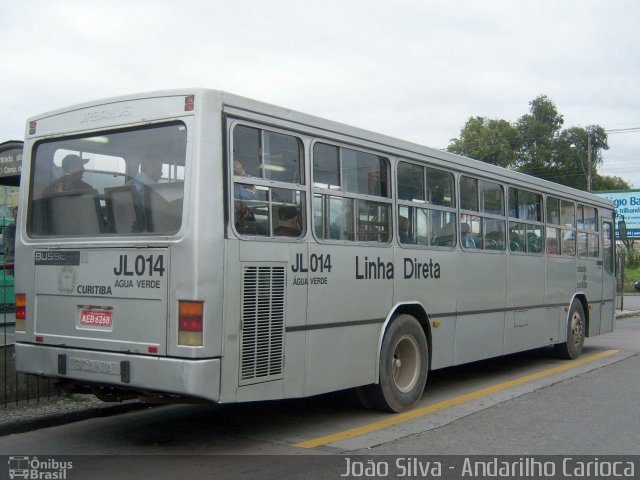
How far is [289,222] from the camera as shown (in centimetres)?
666

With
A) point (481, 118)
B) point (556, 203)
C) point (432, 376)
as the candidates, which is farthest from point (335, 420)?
point (481, 118)

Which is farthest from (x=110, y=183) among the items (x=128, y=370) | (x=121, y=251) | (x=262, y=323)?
(x=262, y=323)

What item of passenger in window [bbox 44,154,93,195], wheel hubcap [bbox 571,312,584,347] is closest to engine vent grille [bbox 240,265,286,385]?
passenger in window [bbox 44,154,93,195]

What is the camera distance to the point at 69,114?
22.6 feet


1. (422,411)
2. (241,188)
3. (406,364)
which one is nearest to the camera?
(241,188)

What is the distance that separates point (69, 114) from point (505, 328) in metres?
6.48

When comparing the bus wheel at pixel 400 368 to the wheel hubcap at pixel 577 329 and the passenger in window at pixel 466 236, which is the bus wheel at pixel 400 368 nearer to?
the passenger in window at pixel 466 236

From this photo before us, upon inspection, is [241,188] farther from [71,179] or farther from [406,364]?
[406,364]

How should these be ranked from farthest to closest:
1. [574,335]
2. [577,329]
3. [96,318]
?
1. [577,329]
2. [574,335]
3. [96,318]

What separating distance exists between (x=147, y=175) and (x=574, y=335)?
8.97 m

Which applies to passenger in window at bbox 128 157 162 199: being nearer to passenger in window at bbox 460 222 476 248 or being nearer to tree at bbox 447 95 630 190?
passenger in window at bbox 460 222 476 248

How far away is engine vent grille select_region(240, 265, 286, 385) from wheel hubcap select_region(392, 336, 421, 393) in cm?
218

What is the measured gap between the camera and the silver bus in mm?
5883

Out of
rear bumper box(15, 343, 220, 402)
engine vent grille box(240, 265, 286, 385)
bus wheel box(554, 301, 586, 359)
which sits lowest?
bus wheel box(554, 301, 586, 359)
